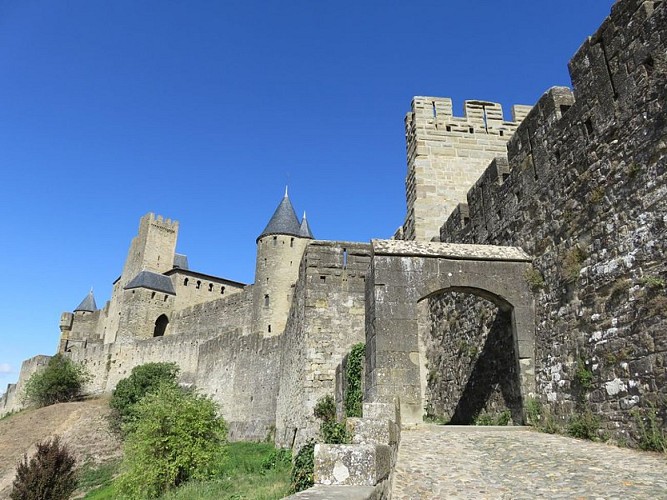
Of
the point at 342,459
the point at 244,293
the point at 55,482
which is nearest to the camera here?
the point at 342,459

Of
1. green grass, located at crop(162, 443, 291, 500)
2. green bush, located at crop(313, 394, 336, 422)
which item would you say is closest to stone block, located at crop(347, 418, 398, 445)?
green grass, located at crop(162, 443, 291, 500)

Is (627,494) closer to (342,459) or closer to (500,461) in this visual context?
(500,461)

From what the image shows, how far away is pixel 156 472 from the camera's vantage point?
13.2 meters

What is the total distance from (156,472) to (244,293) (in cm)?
2715

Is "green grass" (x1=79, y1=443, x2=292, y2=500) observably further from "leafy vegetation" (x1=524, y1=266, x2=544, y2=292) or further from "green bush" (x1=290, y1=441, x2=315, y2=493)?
"leafy vegetation" (x1=524, y1=266, x2=544, y2=292)

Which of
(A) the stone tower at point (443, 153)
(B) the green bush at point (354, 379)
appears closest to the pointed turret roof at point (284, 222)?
(A) the stone tower at point (443, 153)

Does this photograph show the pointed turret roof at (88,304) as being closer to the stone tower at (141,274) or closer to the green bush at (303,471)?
the stone tower at (141,274)

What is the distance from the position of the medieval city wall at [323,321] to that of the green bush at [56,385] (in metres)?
34.1

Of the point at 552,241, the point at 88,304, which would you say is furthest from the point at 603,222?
the point at 88,304

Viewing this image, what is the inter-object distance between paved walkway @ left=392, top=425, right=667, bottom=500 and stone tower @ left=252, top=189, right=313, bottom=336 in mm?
28804

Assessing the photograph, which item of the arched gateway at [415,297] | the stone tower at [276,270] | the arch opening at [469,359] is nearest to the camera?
the arched gateway at [415,297]

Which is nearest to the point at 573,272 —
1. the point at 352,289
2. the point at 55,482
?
the point at 352,289

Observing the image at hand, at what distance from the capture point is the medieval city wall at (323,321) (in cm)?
1165

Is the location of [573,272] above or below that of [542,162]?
below
